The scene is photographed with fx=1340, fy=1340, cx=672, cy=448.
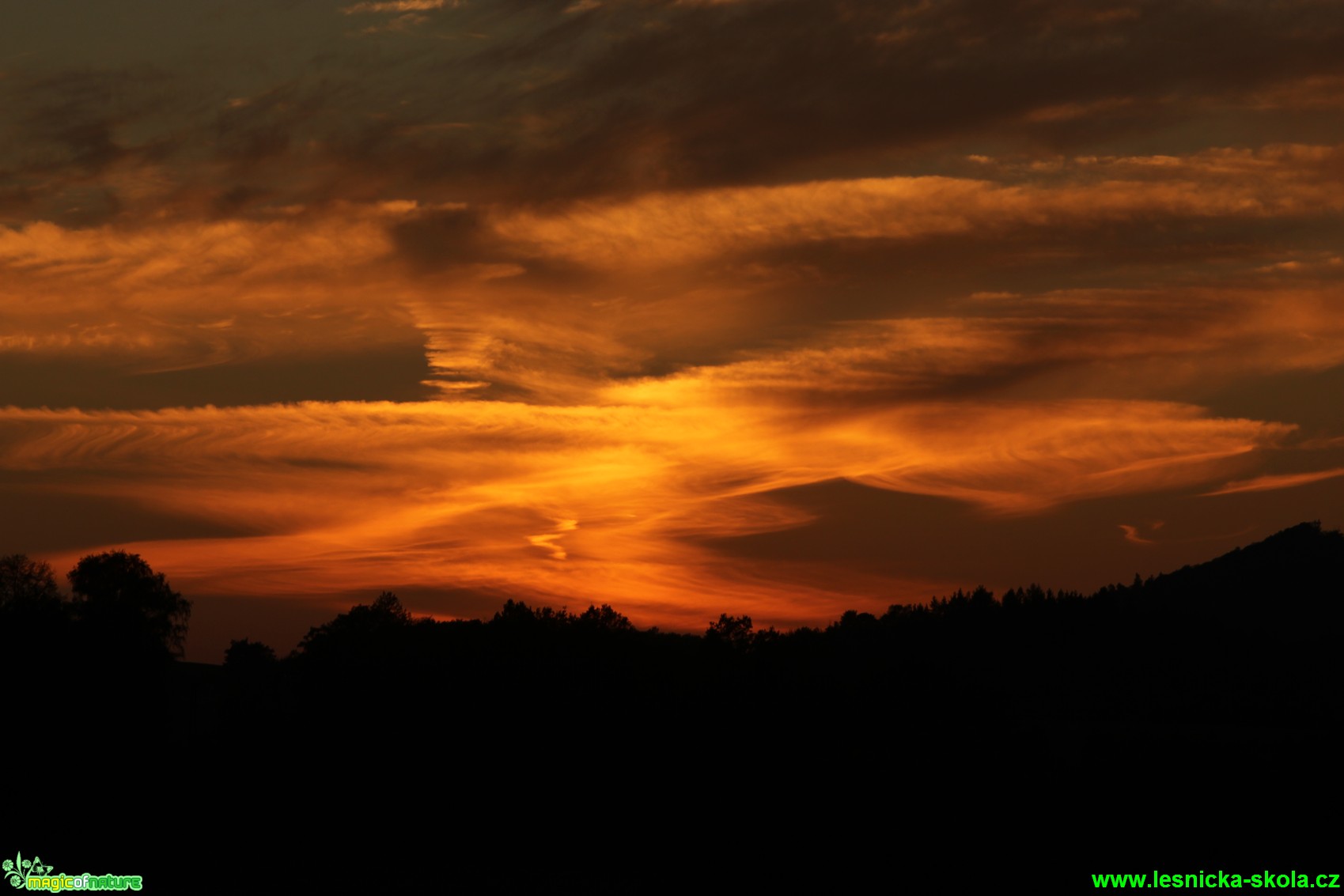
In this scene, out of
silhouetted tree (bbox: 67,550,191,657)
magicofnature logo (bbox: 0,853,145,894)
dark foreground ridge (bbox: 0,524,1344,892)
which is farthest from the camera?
silhouetted tree (bbox: 67,550,191,657)

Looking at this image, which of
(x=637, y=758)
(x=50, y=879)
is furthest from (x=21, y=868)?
(x=637, y=758)

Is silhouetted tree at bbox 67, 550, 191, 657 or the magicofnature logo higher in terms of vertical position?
silhouetted tree at bbox 67, 550, 191, 657

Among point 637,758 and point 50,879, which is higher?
point 637,758

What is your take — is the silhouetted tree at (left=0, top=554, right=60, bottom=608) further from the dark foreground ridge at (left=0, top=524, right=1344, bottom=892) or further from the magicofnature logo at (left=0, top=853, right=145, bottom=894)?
the magicofnature logo at (left=0, top=853, right=145, bottom=894)

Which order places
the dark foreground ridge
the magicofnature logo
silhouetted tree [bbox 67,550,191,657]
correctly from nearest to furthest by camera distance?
1. the magicofnature logo
2. the dark foreground ridge
3. silhouetted tree [bbox 67,550,191,657]

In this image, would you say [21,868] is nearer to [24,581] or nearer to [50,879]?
[50,879]

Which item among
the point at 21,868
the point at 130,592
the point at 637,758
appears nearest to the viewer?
the point at 21,868

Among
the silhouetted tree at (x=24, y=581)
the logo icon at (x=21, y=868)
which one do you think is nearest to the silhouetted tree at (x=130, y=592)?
the silhouetted tree at (x=24, y=581)

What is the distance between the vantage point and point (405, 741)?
74.1 m

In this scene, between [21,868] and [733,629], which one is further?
[733,629]

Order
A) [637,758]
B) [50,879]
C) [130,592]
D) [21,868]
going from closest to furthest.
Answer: [50,879], [21,868], [637,758], [130,592]

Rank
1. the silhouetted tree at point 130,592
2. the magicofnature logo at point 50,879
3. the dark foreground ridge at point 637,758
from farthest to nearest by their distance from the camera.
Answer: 1. the silhouetted tree at point 130,592
2. the dark foreground ridge at point 637,758
3. the magicofnature logo at point 50,879

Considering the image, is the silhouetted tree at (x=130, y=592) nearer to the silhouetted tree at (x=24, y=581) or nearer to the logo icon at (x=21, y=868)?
the silhouetted tree at (x=24, y=581)

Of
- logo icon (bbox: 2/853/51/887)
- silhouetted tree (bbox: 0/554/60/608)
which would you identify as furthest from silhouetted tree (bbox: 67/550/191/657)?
logo icon (bbox: 2/853/51/887)
